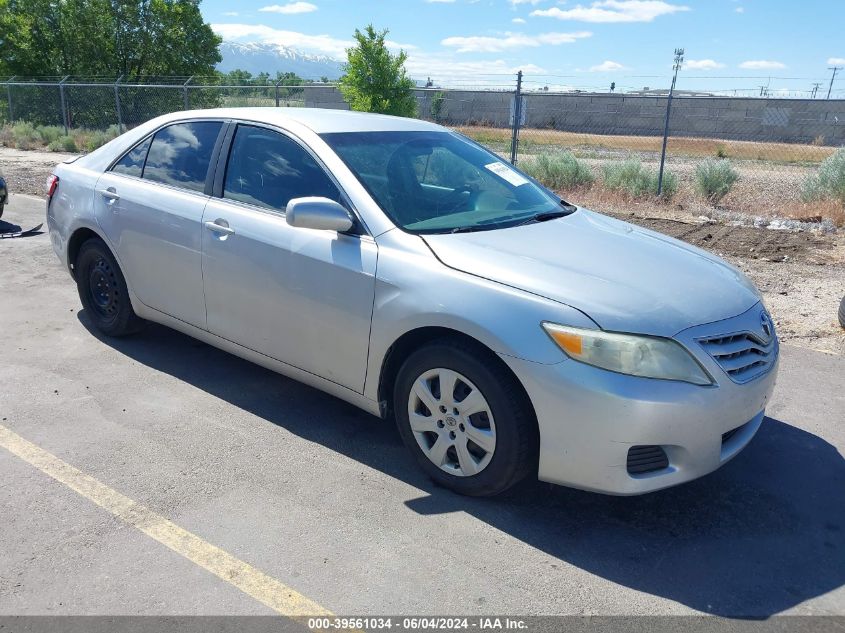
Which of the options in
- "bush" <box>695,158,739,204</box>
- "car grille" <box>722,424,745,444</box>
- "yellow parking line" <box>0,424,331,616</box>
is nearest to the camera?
"yellow parking line" <box>0,424,331,616</box>

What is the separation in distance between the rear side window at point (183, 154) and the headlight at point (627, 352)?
258cm

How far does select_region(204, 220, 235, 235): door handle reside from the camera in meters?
4.13

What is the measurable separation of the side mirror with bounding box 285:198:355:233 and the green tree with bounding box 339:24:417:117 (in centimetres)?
1291

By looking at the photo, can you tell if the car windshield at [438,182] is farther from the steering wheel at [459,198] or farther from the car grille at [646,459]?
the car grille at [646,459]

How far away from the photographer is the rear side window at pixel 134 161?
194 inches

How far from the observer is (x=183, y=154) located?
4.67m

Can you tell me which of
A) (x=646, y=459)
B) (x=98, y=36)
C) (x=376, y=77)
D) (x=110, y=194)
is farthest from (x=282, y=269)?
(x=98, y=36)


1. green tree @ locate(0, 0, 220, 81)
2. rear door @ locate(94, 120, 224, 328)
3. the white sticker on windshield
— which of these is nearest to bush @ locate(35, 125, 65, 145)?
green tree @ locate(0, 0, 220, 81)

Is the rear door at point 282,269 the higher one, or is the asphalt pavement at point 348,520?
the rear door at point 282,269

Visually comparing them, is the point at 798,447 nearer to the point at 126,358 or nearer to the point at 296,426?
the point at 296,426

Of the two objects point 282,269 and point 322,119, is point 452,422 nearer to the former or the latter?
point 282,269

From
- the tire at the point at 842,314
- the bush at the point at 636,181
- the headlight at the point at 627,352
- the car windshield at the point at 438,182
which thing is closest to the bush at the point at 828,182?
the bush at the point at 636,181

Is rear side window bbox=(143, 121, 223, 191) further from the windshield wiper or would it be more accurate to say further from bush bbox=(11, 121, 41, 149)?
bush bbox=(11, 121, 41, 149)

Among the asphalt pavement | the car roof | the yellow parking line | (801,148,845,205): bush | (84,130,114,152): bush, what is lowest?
the yellow parking line
